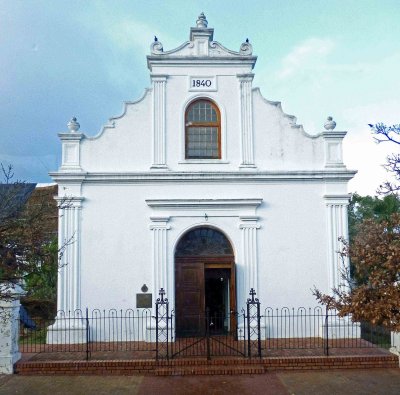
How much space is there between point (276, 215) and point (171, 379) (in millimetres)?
6225

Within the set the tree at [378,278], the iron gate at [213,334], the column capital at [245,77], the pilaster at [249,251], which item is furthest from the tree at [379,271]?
the column capital at [245,77]

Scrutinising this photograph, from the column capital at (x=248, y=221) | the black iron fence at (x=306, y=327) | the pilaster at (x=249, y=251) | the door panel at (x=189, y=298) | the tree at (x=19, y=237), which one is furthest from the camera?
the column capital at (x=248, y=221)

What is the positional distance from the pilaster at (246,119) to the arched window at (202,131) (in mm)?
761

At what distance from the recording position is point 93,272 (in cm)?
1542

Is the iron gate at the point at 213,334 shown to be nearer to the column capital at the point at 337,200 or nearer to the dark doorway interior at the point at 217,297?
the dark doorway interior at the point at 217,297

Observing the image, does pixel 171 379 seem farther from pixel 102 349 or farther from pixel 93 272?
pixel 93 272

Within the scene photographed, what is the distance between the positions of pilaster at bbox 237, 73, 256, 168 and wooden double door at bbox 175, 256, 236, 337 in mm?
3153

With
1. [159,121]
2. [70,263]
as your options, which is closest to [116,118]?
[159,121]

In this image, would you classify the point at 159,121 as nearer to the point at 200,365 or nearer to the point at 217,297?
the point at 217,297

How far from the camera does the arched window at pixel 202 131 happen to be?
16.1 m

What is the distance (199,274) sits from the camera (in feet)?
51.0

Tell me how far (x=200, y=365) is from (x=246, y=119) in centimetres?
766

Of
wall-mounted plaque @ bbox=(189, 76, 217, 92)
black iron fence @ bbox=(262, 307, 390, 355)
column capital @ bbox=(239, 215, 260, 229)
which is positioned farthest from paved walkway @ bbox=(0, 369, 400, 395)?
wall-mounted plaque @ bbox=(189, 76, 217, 92)

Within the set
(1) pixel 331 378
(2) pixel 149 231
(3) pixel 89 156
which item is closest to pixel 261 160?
(2) pixel 149 231
